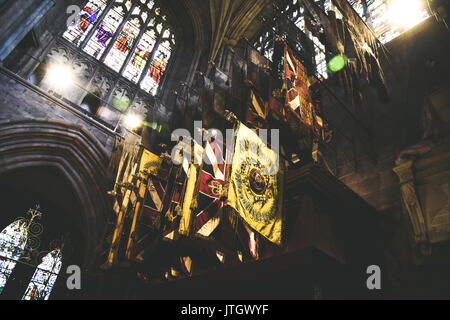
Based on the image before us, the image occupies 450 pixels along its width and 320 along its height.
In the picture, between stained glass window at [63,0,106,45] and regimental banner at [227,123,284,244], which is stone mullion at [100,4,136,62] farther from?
regimental banner at [227,123,284,244]

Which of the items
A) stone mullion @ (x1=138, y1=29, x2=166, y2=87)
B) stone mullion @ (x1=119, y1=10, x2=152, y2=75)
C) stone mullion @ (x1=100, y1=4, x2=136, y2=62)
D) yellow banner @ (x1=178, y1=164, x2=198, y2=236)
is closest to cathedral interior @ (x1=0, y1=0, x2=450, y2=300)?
yellow banner @ (x1=178, y1=164, x2=198, y2=236)

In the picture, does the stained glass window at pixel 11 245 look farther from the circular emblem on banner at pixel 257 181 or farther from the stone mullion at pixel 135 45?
the circular emblem on banner at pixel 257 181

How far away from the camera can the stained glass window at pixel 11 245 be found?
7199 mm

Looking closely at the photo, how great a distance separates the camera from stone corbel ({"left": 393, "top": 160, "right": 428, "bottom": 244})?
14.7ft

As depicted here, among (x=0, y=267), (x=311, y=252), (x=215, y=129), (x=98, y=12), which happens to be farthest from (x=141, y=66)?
(x=311, y=252)

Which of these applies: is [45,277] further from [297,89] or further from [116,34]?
[116,34]

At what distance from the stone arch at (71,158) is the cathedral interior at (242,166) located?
0.04m

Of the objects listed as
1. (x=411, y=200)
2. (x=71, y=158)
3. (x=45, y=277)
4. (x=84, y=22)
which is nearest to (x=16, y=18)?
(x=71, y=158)

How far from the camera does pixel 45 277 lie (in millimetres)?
7617

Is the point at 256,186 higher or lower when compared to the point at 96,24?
lower

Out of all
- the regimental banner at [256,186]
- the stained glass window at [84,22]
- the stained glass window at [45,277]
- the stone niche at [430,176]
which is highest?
the stained glass window at [84,22]

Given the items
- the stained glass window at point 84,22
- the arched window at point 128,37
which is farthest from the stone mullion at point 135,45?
the stained glass window at point 84,22

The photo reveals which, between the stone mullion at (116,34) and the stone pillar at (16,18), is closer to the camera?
the stone pillar at (16,18)

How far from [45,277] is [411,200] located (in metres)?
8.99
